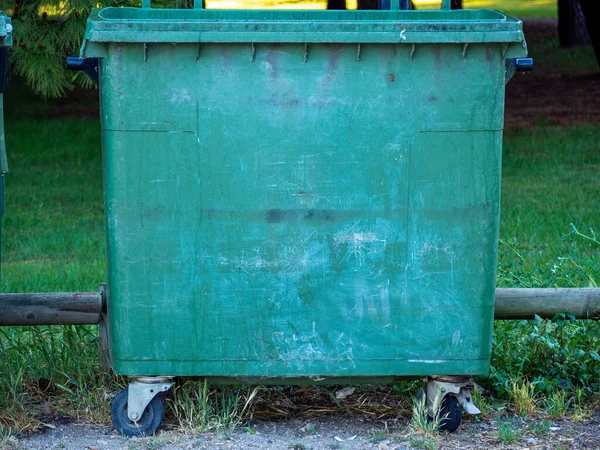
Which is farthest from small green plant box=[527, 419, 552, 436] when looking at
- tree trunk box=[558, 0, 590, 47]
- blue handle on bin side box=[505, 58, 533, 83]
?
tree trunk box=[558, 0, 590, 47]

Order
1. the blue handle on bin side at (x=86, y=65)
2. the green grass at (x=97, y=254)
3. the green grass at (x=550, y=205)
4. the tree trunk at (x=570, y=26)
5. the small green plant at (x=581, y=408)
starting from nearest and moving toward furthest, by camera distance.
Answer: the blue handle on bin side at (x=86, y=65) < the small green plant at (x=581, y=408) < the green grass at (x=97, y=254) < the green grass at (x=550, y=205) < the tree trunk at (x=570, y=26)

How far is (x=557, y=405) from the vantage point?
Answer: 393 cm

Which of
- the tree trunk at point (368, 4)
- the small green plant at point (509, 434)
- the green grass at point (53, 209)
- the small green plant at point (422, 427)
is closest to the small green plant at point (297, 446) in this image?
the small green plant at point (422, 427)

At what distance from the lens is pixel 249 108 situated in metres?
3.45

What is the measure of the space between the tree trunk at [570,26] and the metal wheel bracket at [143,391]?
19.3 meters

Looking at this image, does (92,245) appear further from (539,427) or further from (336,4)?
(336,4)

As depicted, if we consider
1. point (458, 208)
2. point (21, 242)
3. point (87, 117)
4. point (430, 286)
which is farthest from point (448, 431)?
point (87, 117)

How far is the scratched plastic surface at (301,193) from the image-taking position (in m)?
3.42

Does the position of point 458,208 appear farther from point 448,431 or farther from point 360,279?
point 448,431

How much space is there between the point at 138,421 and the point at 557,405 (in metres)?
1.73

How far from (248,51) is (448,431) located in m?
1.69

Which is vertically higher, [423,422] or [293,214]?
[293,214]

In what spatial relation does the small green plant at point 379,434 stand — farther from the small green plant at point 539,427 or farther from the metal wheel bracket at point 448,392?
the small green plant at point 539,427

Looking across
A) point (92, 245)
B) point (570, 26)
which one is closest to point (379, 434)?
point (92, 245)
